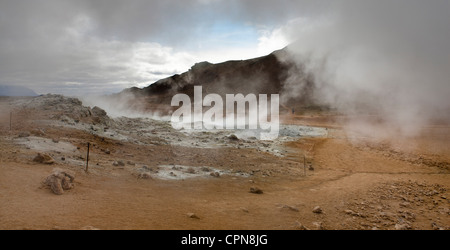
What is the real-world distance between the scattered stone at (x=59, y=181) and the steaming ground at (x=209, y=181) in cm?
13

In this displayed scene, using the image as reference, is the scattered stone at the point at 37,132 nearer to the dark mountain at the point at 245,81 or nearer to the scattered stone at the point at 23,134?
A: the scattered stone at the point at 23,134

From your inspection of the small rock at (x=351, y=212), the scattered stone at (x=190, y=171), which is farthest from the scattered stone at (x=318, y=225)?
the scattered stone at (x=190, y=171)

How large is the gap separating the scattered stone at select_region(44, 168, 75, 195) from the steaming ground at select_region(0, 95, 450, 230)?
5.0 inches

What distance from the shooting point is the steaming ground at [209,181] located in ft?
15.8

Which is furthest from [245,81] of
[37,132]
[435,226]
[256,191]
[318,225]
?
[318,225]

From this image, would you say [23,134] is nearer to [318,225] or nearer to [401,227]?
[318,225]

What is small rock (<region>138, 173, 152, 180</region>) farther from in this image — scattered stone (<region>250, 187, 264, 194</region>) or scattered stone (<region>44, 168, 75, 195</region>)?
scattered stone (<region>250, 187, 264, 194</region>)

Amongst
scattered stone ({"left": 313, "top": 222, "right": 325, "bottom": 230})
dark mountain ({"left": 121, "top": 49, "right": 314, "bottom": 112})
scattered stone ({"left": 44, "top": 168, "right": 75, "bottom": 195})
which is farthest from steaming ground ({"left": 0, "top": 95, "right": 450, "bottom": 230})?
dark mountain ({"left": 121, "top": 49, "right": 314, "bottom": 112})

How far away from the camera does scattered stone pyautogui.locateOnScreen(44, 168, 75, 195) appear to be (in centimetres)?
529

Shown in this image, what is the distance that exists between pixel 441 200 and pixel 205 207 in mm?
5768
